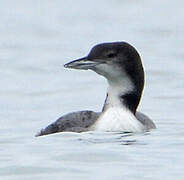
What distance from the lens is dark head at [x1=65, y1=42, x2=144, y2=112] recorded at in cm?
1673

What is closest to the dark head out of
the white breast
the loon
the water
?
the loon

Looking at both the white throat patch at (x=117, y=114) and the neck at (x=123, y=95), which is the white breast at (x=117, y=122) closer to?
the white throat patch at (x=117, y=114)

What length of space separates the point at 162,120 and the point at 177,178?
478 centimetres

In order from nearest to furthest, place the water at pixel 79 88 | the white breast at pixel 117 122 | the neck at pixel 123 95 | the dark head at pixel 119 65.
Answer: the water at pixel 79 88
the white breast at pixel 117 122
the dark head at pixel 119 65
the neck at pixel 123 95

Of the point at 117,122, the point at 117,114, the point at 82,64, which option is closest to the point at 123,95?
the point at 117,114

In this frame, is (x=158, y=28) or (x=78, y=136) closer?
(x=78, y=136)

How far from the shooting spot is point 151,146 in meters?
15.4

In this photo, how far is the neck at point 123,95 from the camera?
16.9 m

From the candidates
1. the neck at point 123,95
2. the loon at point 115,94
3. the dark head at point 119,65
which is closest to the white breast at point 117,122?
the loon at point 115,94

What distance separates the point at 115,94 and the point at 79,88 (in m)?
5.07

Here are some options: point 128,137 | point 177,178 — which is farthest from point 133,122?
point 177,178

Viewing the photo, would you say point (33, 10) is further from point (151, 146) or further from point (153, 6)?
point (151, 146)

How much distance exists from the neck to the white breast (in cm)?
13

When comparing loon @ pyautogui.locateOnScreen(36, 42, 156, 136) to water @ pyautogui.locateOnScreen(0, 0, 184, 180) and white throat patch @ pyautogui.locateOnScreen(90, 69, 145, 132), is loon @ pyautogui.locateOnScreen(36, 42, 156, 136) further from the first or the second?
water @ pyautogui.locateOnScreen(0, 0, 184, 180)
